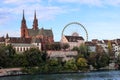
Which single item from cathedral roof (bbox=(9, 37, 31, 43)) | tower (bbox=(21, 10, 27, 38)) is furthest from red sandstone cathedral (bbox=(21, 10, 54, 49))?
cathedral roof (bbox=(9, 37, 31, 43))

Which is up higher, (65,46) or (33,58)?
(65,46)

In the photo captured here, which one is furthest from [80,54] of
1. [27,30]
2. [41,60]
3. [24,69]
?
[27,30]

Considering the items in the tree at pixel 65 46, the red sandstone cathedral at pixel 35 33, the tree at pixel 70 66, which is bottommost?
the tree at pixel 70 66

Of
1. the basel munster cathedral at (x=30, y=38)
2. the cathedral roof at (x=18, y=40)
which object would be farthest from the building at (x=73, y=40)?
the cathedral roof at (x=18, y=40)

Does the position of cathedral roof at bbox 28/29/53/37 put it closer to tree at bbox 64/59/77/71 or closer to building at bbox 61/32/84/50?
building at bbox 61/32/84/50

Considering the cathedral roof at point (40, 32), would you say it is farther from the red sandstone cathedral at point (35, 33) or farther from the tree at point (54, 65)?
the tree at point (54, 65)

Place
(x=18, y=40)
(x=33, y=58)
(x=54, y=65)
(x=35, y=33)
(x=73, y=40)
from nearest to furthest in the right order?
(x=33, y=58)
(x=54, y=65)
(x=18, y=40)
(x=35, y=33)
(x=73, y=40)

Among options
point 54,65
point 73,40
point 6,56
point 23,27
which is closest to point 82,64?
point 54,65

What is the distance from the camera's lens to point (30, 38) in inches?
5630

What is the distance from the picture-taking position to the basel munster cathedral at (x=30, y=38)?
133275 millimetres

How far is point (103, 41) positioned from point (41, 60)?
65.3 m

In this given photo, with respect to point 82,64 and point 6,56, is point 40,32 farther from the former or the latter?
point 6,56

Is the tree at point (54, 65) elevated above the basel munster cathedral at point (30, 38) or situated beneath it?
situated beneath

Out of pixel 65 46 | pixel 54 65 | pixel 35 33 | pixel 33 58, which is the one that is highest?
pixel 35 33
